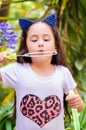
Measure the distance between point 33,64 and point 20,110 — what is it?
16 centimetres

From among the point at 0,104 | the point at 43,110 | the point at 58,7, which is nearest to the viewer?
the point at 43,110

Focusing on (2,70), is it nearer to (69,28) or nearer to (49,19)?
(49,19)

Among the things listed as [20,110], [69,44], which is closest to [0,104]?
[69,44]

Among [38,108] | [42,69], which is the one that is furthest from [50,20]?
[38,108]

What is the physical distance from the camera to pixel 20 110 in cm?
134

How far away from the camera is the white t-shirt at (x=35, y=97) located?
132 cm

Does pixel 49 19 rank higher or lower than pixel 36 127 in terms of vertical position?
higher

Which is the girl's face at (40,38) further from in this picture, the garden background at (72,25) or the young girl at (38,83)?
the garden background at (72,25)

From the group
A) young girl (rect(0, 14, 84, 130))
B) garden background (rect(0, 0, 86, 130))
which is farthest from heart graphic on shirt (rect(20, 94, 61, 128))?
garden background (rect(0, 0, 86, 130))

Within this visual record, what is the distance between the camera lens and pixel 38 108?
1.32 metres

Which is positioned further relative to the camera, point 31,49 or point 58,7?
point 58,7

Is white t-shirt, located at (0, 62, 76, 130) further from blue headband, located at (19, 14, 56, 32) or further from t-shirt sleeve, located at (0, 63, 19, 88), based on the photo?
blue headband, located at (19, 14, 56, 32)

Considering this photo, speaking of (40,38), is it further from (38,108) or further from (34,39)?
(38,108)

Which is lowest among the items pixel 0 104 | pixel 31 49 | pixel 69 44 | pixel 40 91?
pixel 0 104
